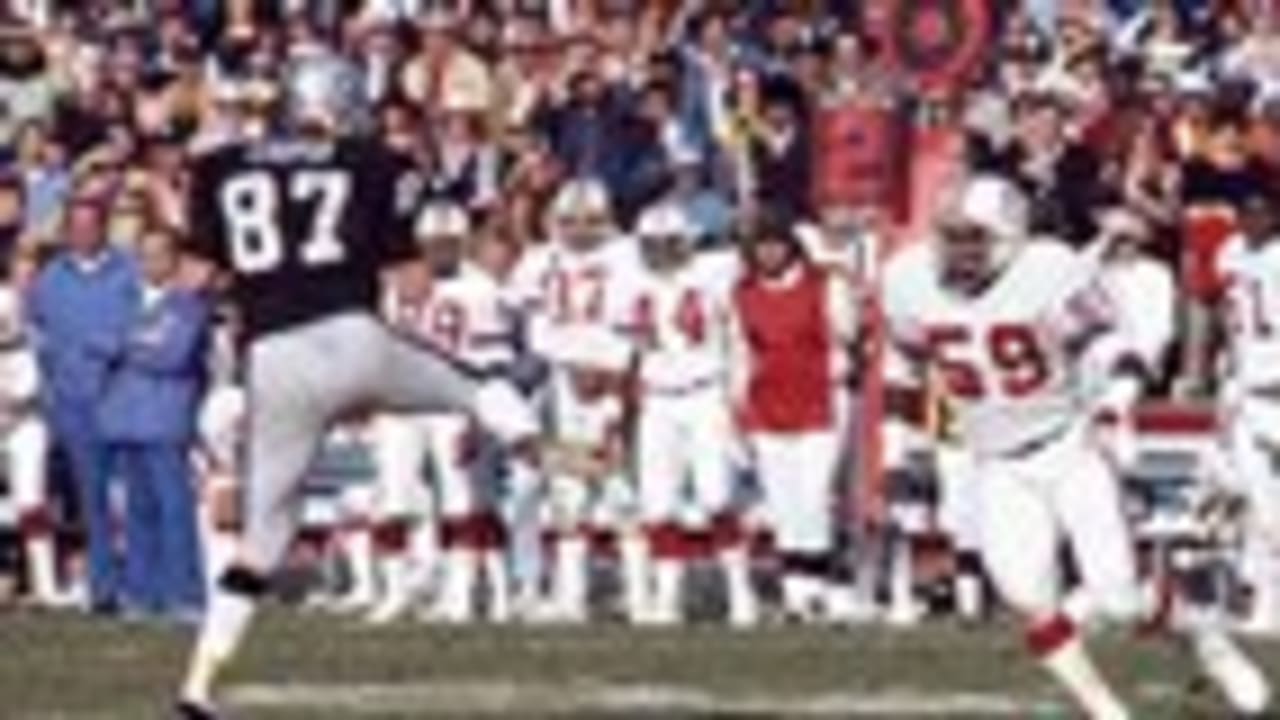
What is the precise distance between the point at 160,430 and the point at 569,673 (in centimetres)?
371

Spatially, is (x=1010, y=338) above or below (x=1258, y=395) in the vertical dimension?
above

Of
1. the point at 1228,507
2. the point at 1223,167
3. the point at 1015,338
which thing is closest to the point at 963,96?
the point at 1223,167

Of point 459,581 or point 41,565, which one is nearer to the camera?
point 459,581

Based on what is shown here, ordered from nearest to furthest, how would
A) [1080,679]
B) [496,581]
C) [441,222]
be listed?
1. [1080,679]
2. [496,581]
3. [441,222]

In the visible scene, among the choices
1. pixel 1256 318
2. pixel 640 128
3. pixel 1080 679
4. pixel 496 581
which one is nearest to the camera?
pixel 1080 679

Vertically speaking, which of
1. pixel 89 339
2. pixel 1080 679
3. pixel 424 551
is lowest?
pixel 424 551

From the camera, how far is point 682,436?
18.2 meters

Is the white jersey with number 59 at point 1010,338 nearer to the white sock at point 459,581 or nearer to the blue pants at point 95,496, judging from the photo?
the white sock at point 459,581

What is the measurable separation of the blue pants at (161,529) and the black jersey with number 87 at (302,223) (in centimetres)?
498

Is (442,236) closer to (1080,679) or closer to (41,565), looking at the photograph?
(41,565)

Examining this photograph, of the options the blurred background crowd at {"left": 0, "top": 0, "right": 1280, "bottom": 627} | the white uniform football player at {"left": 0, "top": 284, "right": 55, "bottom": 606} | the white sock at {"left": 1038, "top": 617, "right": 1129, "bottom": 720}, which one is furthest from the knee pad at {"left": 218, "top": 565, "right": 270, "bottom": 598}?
the white uniform football player at {"left": 0, "top": 284, "right": 55, "bottom": 606}

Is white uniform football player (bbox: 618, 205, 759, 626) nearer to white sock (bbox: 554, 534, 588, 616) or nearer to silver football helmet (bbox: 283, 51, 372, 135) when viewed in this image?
white sock (bbox: 554, 534, 588, 616)

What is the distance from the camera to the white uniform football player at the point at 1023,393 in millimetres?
12852

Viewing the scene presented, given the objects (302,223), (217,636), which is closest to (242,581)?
(217,636)
